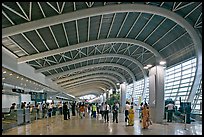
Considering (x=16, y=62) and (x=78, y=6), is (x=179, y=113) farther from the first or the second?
(x=16, y=62)

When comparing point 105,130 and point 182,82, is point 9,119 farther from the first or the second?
point 182,82

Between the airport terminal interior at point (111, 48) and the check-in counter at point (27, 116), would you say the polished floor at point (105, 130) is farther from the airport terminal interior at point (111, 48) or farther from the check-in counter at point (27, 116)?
the check-in counter at point (27, 116)

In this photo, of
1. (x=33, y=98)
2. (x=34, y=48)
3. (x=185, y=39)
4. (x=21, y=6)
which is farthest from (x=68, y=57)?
(x=21, y=6)

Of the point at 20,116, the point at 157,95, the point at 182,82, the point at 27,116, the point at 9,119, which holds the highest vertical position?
the point at 182,82

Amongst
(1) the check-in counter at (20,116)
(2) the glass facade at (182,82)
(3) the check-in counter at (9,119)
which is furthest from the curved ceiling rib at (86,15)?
(2) the glass facade at (182,82)

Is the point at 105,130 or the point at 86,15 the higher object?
the point at 86,15

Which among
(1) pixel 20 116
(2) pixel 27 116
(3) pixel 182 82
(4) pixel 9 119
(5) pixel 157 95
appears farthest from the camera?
(3) pixel 182 82

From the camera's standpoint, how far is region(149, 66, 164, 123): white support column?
22500 mm

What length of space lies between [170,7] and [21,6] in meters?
11.7

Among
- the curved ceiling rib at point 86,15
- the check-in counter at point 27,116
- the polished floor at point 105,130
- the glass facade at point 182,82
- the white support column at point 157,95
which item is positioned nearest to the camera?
the polished floor at point 105,130

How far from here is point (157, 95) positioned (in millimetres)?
22922

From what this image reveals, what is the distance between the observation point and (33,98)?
111ft

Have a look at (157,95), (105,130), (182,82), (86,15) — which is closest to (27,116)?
(105,130)

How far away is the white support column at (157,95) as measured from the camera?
22.5 m
